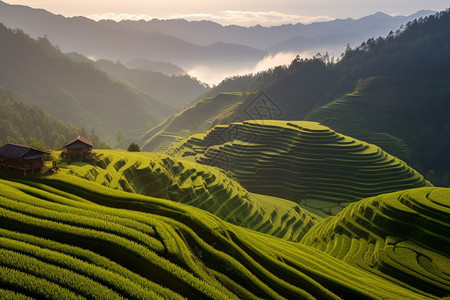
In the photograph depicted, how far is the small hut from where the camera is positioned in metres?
30.8

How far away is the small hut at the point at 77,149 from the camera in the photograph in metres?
30.8

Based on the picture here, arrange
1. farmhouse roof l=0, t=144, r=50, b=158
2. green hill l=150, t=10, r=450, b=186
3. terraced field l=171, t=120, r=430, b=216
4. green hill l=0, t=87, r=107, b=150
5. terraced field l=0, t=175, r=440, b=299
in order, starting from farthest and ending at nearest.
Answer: green hill l=0, t=87, r=107, b=150 < green hill l=150, t=10, r=450, b=186 < terraced field l=171, t=120, r=430, b=216 < farmhouse roof l=0, t=144, r=50, b=158 < terraced field l=0, t=175, r=440, b=299

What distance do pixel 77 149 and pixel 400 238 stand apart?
3967cm

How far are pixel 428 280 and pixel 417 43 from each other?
182172 mm

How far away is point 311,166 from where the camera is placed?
73375 millimetres

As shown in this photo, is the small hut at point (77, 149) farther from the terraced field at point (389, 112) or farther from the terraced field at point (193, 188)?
the terraced field at point (389, 112)

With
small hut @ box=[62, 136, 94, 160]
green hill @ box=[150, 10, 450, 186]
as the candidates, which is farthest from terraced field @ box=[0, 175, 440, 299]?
green hill @ box=[150, 10, 450, 186]

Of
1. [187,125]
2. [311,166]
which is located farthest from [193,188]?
[187,125]

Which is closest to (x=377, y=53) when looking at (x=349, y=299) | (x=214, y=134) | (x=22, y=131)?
(x=214, y=134)

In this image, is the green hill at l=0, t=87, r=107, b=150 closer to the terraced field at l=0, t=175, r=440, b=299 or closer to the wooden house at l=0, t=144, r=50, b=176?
the wooden house at l=0, t=144, r=50, b=176

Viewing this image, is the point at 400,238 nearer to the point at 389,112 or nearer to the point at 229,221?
the point at 229,221

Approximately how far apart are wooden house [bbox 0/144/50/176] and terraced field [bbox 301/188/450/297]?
3261 centimetres

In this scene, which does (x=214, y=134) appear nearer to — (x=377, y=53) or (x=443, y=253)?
(x=443, y=253)

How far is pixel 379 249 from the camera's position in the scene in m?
31.5
